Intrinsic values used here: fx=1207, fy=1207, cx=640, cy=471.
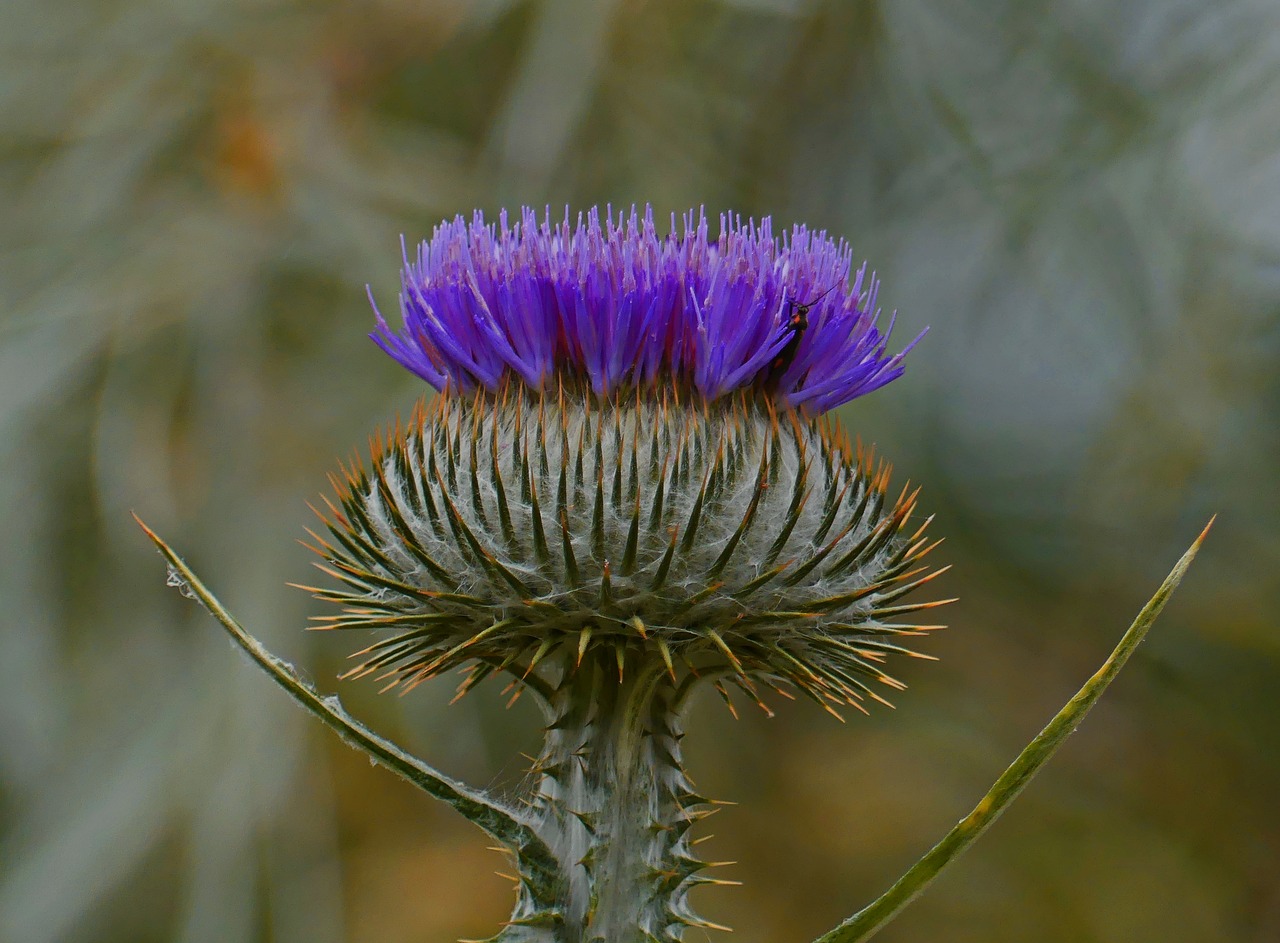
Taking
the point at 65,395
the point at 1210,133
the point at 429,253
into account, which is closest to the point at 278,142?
the point at 65,395

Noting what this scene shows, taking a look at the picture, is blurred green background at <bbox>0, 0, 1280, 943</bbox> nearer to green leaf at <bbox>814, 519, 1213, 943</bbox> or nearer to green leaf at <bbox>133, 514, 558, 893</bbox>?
green leaf at <bbox>133, 514, 558, 893</bbox>

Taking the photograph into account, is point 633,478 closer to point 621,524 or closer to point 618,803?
point 621,524

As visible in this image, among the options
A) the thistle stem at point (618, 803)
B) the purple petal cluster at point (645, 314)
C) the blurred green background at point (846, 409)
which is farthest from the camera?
the blurred green background at point (846, 409)

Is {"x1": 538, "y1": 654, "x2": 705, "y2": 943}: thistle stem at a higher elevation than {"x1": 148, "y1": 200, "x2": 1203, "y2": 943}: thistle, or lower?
lower

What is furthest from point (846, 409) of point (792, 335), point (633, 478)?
point (633, 478)

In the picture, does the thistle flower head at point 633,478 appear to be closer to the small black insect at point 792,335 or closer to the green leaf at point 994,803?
the small black insect at point 792,335

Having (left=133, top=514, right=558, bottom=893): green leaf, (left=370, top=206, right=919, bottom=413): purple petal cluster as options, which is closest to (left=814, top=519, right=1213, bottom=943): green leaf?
(left=133, top=514, right=558, bottom=893): green leaf

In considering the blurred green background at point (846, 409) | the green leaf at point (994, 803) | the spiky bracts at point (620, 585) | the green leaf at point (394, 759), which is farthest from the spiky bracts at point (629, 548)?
the blurred green background at point (846, 409)
